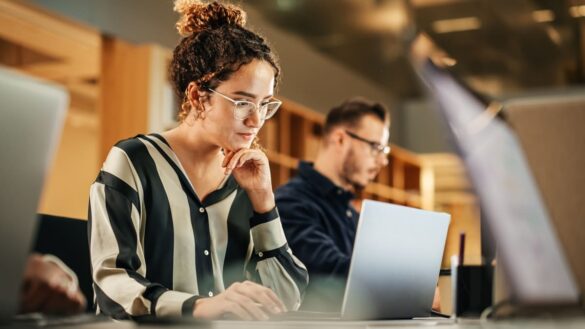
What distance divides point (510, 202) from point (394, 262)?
0.54 meters

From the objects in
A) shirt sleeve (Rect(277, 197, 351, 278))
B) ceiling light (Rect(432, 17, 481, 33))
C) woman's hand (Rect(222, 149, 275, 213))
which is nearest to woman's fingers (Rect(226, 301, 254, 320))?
woman's hand (Rect(222, 149, 275, 213))

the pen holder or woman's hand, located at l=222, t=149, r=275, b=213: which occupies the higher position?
woman's hand, located at l=222, t=149, r=275, b=213

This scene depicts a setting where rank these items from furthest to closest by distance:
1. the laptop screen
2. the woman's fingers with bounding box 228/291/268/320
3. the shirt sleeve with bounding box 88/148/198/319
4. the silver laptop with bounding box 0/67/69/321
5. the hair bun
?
the hair bun, the shirt sleeve with bounding box 88/148/198/319, the woman's fingers with bounding box 228/291/268/320, the laptop screen, the silver laptop with bounding box 0/67/69/321

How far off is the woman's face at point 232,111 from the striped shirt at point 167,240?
11 cm

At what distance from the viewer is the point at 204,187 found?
174 centimetres

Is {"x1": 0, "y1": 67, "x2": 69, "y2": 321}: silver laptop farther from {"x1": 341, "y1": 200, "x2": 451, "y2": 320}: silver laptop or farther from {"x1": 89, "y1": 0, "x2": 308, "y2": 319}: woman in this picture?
{"x1": 341, "y1": 200, "x2": 451, "y2": 320}: silver laptop

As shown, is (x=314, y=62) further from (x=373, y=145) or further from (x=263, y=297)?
(x=263, y=297)

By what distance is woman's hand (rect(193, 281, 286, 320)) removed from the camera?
1.29 metres

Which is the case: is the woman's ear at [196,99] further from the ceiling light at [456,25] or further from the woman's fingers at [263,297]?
the ceiling light at [456,25]

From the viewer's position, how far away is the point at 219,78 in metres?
1.72

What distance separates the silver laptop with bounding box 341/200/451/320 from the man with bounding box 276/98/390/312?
547 millimetres

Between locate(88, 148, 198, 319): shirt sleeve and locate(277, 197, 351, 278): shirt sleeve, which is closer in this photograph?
locate(88, 148, 198, 319): shirt sleeve

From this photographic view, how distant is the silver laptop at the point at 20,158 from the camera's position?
891 millimetres

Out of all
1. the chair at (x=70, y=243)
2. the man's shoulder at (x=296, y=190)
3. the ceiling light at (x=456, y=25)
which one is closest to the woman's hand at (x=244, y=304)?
the chair at (x=70, y=243)
